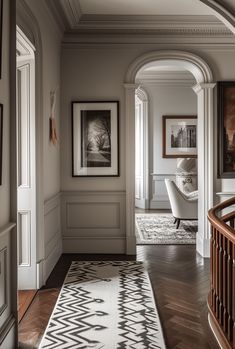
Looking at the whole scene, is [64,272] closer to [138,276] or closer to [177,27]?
[138,276]

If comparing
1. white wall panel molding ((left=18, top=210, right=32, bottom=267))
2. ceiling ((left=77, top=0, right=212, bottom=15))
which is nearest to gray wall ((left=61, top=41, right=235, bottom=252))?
ceiling ((left=77, top=0, right=212, bottom=15))

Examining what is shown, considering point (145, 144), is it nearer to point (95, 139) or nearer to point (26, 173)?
point (95, 139)

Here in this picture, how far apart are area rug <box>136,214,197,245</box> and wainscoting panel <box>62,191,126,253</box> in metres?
0.72

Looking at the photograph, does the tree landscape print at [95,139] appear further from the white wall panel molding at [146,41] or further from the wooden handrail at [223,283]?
the wooden handrail at [223,283]

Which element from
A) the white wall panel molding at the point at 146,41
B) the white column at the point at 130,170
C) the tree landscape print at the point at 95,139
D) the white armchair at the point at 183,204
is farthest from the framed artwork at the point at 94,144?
the white armchair at the point at 183,204

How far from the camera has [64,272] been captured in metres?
5.08

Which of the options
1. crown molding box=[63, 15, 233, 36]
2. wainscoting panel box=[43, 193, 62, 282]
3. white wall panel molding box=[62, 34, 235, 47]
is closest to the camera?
wainscoting panel box=[43, 193, 62, 282]

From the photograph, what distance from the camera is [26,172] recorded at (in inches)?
175

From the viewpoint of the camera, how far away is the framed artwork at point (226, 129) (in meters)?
5.94

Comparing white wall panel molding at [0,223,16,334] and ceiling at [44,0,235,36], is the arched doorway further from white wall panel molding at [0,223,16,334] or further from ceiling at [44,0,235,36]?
white wall panel molding at [0,223,16,334]

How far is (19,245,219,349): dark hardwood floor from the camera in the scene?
3.24 metres

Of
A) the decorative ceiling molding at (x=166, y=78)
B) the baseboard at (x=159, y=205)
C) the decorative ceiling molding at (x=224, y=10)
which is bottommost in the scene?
the baseboard at (x=159, y=205)

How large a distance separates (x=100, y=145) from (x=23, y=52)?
6.91 feet

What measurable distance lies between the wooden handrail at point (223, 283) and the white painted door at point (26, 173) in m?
1.93
